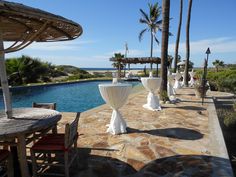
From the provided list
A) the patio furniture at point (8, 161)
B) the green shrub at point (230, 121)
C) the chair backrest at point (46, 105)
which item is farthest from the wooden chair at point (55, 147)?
the green shrub at point (230, 121)

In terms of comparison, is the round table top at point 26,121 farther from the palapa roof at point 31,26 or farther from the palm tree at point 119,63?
the palm tree at point 119,63

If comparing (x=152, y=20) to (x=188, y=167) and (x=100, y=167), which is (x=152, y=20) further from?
(x=100, y=167)

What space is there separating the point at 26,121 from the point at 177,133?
11.0 ft

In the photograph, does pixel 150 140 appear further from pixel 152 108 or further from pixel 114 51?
pixel 114 51

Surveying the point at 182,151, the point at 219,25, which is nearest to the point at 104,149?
the point at 182,151

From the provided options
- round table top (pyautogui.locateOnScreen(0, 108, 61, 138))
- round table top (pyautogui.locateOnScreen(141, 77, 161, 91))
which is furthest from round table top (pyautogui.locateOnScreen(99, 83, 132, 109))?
round table top (pyautogui.locateOnScreen(141, 77, 161, 91))

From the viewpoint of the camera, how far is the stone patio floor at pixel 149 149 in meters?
3.32

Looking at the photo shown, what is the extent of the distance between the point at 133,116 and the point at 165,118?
938mm

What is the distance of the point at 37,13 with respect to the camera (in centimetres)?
251

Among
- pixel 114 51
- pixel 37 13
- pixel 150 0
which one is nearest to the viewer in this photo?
pixel 37 13

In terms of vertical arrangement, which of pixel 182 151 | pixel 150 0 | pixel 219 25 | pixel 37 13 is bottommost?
pixel 182 151

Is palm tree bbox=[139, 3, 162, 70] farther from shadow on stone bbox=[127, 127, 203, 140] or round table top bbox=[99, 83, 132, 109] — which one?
round table top bbox=[99, 83, 132, 109]

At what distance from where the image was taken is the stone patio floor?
3.32 m

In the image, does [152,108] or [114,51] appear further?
[114,51]
